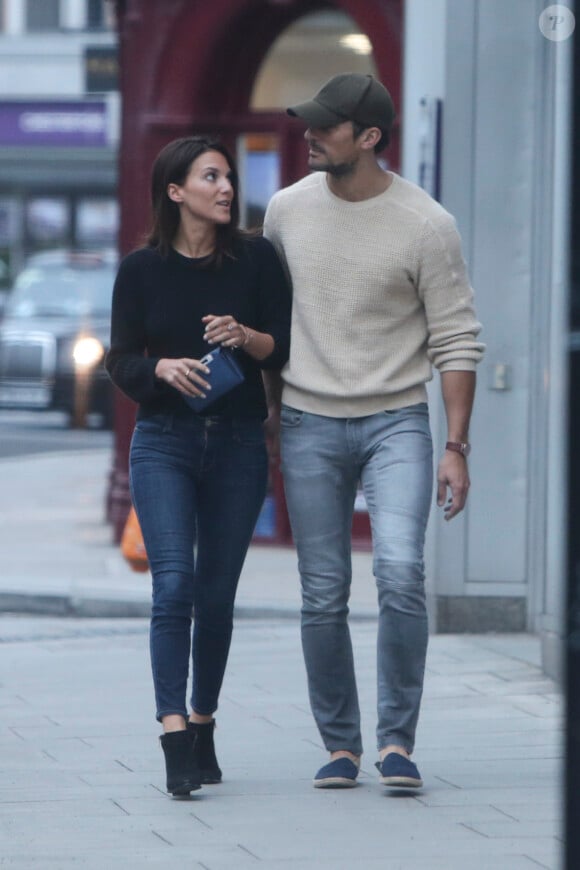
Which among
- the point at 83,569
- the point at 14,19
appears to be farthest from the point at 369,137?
the point at 14,19

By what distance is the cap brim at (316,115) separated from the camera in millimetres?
4883

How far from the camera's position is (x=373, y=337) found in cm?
494

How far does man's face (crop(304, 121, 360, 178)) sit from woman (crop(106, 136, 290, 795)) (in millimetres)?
251

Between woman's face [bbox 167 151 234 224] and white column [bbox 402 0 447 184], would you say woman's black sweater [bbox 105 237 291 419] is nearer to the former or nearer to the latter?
woman's face [bbox 167 151 234 224]

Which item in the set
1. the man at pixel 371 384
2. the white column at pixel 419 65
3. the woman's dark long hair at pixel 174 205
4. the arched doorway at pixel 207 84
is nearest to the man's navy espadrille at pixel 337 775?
the man at pixel 371 384

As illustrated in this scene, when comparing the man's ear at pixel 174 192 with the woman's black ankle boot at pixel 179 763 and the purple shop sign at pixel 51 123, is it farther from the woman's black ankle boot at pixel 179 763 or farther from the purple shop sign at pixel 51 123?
the purple shop sign at pixel 51 123

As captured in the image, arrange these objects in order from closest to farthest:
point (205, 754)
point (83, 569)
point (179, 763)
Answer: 1. point (179, 763)
2. point (205, 754)
3. point (83, 569)

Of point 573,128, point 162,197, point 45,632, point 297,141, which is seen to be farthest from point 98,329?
point 573,128

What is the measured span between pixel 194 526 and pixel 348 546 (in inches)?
16.3

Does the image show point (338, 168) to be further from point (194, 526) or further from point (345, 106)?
point (194, 526)

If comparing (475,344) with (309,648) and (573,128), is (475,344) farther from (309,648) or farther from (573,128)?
(573,128)

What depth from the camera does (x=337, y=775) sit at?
4996 mm

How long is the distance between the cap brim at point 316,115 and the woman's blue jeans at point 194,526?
2.55 feet

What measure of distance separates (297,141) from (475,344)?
615 cm
